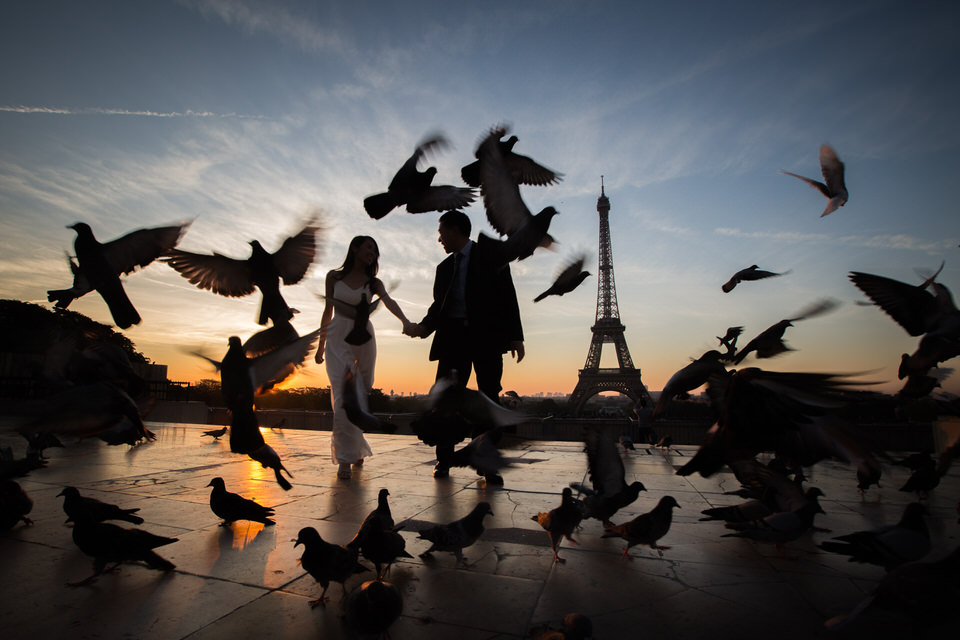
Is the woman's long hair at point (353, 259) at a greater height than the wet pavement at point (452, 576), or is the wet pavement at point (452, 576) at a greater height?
the woman's long hair at point (353, 259)

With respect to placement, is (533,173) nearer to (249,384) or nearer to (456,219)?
(456,219)

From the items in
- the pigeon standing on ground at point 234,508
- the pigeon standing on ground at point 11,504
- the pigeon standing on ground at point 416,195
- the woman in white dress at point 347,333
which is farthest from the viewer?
the woman in white dress at point 347,333

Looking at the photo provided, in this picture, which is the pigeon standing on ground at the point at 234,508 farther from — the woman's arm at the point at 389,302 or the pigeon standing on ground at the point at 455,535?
the woman's arm at the point at 389,302

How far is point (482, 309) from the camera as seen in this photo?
4402mm

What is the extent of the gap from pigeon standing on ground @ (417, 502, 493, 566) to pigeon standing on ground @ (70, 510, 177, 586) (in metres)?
1.38

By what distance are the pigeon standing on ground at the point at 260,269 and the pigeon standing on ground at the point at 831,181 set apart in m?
4.98

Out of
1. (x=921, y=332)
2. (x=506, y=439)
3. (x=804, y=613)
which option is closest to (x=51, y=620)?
(x=506, y=439)

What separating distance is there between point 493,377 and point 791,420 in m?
2.80

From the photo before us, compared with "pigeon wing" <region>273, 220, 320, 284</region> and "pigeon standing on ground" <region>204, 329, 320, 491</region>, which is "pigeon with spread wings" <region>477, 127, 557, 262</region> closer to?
"pigeon wing" <region>273, 220, 320, 284</region>

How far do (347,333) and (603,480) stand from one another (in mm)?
3169

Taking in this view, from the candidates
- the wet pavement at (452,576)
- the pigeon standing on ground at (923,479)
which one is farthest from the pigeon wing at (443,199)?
the pigeon standing on ground at (923,479)

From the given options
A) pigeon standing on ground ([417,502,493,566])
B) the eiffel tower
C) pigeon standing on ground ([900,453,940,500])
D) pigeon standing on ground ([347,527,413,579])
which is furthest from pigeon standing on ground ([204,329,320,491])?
the eiffel tower

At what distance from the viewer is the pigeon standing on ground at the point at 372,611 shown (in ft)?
5.88

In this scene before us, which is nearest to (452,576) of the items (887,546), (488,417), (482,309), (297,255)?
(488,417)
